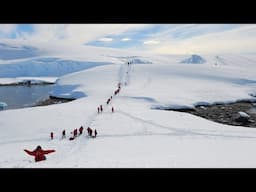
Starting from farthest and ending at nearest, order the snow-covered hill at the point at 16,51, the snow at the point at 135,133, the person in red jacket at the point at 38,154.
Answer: the snow-covered hill at the point at 16,51, the snow at the point at 135,133, the person in red jacket at the point at 38,154

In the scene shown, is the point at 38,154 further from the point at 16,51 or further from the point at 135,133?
the point at 16,51

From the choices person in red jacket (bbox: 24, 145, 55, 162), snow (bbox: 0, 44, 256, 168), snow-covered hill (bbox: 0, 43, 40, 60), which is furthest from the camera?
snow-covered hill (bbox: 0, 43, 40, 60)

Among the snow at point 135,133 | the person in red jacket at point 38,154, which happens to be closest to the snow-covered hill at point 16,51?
the snow at point 135,133

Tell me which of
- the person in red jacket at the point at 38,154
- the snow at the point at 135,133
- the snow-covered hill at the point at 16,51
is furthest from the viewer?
the snow-covered hill at the point at 16,51

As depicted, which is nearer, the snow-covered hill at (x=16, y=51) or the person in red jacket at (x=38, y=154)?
the person in red jacket at (x=38, y=154)

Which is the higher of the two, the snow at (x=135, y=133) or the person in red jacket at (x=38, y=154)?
the person in red jacket at (x=38, y=154)

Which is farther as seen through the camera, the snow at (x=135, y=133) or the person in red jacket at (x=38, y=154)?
the snow at (x=135, y=133)

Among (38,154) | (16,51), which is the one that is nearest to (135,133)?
(38,154)

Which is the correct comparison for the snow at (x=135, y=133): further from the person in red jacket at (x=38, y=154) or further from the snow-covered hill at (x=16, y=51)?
the snow-covered hill at (x=16, y=51)

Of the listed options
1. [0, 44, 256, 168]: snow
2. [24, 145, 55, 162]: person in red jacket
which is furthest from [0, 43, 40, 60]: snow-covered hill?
[24, 145, 55, 162]: person in red jacket

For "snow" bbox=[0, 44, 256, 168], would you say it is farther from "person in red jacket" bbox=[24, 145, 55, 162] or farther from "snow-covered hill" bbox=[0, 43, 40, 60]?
"snow-covered hill" bbox=[0, 43, 40, 60]
